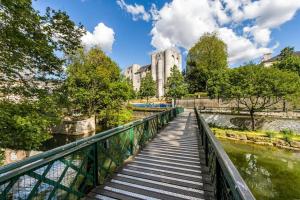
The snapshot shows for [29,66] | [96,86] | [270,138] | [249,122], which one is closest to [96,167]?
[29,66]

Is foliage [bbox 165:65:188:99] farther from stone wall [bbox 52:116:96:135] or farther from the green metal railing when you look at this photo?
the green metal railing

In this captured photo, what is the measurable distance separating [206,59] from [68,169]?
39009mm

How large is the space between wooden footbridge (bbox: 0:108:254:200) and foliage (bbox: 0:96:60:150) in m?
3.42

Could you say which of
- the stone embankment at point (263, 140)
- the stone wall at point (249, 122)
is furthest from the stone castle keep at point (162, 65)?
the stone embankment at point (263, 140)

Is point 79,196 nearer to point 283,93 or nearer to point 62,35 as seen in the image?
point 62,35

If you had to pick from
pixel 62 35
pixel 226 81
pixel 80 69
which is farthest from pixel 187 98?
pixel 62 35

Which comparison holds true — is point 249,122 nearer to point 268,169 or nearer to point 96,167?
point 268,169

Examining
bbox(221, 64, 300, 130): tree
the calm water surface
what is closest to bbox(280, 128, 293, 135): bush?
bbox(221, 64, 300, 130): tree

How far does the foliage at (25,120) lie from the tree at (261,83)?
18.0 meters

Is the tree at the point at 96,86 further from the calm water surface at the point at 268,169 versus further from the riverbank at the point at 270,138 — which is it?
the calm water surface at the point at 268,169

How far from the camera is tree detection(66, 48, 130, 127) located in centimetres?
1952

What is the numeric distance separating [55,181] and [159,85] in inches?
2182

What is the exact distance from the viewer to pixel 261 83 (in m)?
18.4

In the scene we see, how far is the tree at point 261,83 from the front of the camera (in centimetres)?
1747
